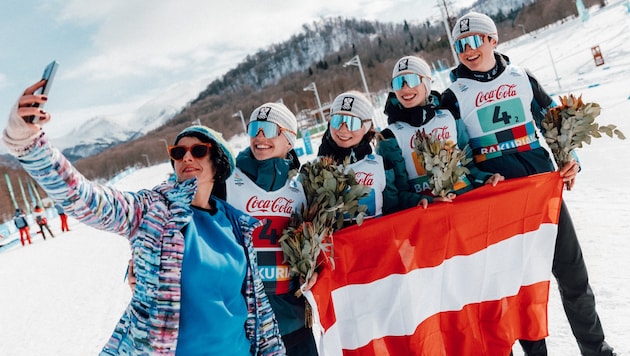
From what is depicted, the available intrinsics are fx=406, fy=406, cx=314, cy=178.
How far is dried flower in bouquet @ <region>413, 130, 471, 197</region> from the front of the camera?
2.78m

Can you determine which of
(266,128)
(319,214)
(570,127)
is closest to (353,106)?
(266,128)

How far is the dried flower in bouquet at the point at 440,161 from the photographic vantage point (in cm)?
278

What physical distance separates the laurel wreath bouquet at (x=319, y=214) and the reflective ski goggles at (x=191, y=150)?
0.80 meters

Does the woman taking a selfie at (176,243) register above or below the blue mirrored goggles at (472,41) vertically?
below

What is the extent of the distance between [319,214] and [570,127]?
2074 mm

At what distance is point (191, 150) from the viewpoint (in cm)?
192

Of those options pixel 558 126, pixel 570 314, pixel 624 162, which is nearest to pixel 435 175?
pixel 558 126

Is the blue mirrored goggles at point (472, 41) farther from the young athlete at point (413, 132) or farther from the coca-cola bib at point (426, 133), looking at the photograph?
the coca-cola bib at point (426, 133)

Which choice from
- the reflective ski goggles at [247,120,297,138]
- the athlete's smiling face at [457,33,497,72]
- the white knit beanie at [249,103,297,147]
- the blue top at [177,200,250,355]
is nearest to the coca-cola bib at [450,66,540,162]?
the athlete's smiling face at [457,33,497,72]

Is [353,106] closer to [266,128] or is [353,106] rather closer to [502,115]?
[266,128]

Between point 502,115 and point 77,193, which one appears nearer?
point 77,193

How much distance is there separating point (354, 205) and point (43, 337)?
6.13 m

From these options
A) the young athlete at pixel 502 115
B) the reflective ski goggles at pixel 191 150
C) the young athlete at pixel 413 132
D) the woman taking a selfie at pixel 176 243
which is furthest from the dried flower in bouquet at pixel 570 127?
the reflective ski goggles at pixel 191 150

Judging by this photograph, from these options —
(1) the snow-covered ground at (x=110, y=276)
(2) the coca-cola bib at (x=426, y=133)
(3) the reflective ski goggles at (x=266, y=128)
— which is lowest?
(1) the snow-covered ground at (x=110, y=276)
